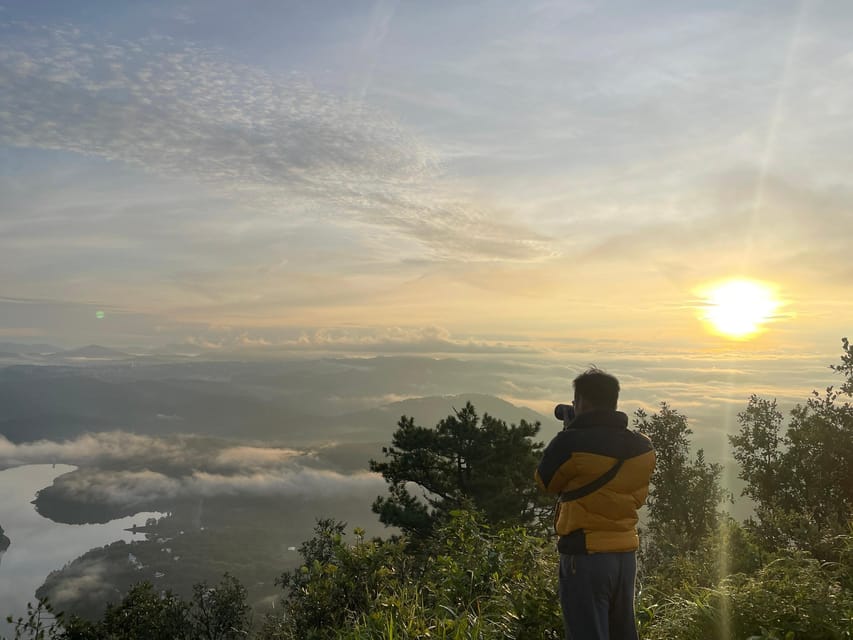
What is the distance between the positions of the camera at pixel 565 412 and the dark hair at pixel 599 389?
0.79 feet

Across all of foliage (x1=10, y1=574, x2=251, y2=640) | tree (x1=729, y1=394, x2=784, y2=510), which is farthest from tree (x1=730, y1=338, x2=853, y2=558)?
foliage (x1=10, y1=574, x2=251, y2=640)

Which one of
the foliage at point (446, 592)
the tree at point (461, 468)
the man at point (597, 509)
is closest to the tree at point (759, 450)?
the tree at point (461, 468)

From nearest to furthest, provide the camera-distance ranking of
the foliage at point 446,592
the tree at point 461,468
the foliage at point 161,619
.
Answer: the foliage at point 446,592, the tree at point 461,468, the foliage at point 161,619

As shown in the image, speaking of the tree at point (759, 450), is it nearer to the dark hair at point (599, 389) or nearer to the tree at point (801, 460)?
the tree at point (801, 460)

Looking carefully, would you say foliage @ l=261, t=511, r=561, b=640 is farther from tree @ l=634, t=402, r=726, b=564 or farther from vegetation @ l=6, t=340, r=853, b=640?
tree @ l=634, t=402, r=726, b=564

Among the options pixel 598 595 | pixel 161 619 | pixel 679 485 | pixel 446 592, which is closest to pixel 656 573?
pixel 446 592

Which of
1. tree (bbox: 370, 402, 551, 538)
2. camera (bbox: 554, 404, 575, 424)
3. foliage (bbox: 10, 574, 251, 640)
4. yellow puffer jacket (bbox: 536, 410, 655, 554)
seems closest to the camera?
yellow puffer jacket (bbox: 536, 410, 655, 554)

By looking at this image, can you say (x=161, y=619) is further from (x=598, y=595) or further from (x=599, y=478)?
(x=599, y=478)

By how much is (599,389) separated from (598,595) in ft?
4.89

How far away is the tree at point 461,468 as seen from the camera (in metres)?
25.9

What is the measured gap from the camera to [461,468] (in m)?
27.5

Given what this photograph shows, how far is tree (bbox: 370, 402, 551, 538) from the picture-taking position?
25.9m

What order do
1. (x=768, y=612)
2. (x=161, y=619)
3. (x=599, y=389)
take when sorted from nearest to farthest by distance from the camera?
(x=599, y=389) < (x=768, y=612) < (x=161, y=619)

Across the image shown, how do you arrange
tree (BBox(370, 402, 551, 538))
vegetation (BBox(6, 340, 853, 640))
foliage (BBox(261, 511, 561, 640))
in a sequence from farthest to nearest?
tree (BBox(370, 402, 551, 538))
foliage (BBox(261, 511, 561, 640))
vegetation (BBox(6, 340, 853, 640))
